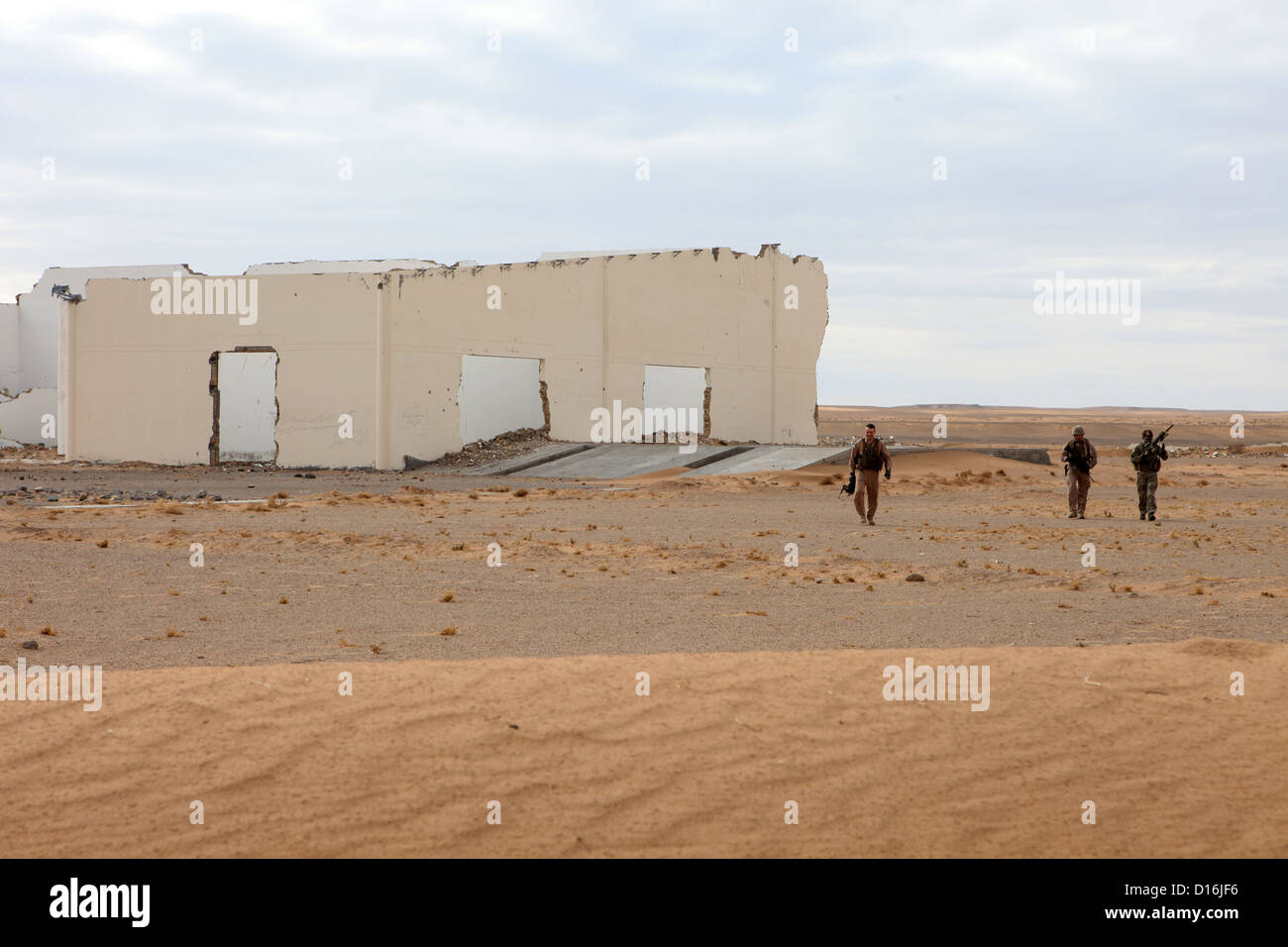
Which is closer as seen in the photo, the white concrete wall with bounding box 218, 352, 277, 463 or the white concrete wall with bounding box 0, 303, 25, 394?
the white concrete wall with bounding box 218, 352, 277, 463

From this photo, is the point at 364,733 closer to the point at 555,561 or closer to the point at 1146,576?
the point at 555,561

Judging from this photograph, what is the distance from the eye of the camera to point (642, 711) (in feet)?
23.5

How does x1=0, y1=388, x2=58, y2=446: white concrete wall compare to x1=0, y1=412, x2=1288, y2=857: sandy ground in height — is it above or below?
above

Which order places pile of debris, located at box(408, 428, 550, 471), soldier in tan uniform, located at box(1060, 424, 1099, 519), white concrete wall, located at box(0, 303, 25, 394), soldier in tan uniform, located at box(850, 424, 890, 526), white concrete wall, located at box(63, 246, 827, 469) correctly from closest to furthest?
soldier in tan uniform, located at box(850, 424, 890, 526) → soldier in tan uniform, located at box(1060, 424, 1099, 519) → white concrete wall, located at box(63, 246, 827, 469) → pile of debris, located at box(408, 428, 550, 471) → white concrete wall, located at box(0, 303, 25, 394)

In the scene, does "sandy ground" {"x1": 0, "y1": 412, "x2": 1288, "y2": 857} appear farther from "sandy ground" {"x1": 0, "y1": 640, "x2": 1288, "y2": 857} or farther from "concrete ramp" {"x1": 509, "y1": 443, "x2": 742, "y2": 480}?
"concrete ramp" {"x1": 509, "y1": 443, "x2": 742, "y2": 480}

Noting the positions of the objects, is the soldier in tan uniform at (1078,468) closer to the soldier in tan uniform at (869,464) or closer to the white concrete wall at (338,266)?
the soldier in tan uniform at (869,464)

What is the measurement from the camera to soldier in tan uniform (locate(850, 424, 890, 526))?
744 inches

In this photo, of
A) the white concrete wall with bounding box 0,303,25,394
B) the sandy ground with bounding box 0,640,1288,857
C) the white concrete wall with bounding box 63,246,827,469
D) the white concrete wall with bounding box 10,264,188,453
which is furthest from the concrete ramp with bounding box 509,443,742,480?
the white concrete wall with bounding box 0,303,25,394

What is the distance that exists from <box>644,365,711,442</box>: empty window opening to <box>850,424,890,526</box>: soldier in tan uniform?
18768mm
